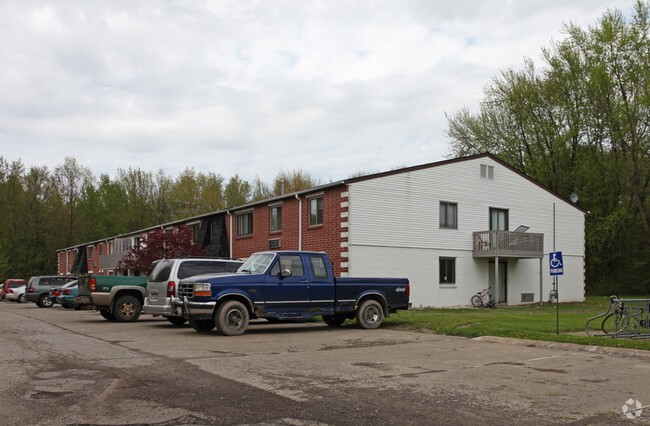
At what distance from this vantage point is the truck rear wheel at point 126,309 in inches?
770

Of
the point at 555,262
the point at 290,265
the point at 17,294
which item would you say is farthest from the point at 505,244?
the point at 17,294

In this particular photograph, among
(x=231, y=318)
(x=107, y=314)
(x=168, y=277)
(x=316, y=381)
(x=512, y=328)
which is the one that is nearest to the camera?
(x=316, y=381)

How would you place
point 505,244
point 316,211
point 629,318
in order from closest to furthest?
point 629,318 → point 316,211 → point 505,244

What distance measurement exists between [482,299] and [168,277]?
17431mm

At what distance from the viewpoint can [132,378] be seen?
27.2 feet

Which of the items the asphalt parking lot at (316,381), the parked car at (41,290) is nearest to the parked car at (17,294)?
the parked car at (41,290)

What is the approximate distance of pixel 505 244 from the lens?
29.2 meters

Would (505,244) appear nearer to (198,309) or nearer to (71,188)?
(198,309)

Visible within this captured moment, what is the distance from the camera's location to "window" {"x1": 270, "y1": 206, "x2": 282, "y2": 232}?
2996 cm

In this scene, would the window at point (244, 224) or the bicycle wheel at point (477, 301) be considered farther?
the window at point (244, 224)

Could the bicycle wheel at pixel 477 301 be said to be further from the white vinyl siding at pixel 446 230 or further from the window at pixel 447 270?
the window at pixel 447 270

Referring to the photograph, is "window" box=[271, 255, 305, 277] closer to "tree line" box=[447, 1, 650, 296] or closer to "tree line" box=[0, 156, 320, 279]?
"tree line" box=[447, 1, 650, 296]

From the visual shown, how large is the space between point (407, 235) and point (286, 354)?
16574 mm

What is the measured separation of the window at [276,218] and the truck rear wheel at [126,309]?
1089 centimetres
